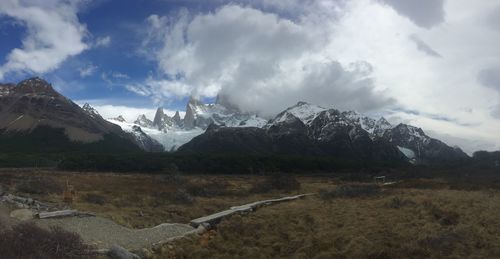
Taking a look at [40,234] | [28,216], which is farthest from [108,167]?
[40,234]

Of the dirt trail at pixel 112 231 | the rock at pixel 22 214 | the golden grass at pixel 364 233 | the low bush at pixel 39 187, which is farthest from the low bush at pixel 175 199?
the rock at pixel 22 214

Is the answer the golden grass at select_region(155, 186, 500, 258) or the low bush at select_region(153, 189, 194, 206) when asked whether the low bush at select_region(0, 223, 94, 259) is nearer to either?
the golden grass at select_region(155, 186, 500, 258)

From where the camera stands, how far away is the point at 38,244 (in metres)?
17.0

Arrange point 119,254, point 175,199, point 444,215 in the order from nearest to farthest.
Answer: point 119,254
point 444,215
point 175,199

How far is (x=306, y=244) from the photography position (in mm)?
22125

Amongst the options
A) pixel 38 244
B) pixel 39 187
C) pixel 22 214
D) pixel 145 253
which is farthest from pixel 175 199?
pixel 38 244

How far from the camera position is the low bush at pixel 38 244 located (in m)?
15.4

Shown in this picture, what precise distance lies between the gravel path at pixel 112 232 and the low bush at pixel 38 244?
2.01 m

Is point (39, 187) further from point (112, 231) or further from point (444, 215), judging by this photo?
point (444, 215)

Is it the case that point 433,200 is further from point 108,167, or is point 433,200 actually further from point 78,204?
point 108,167

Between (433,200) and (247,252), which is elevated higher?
(433,200)

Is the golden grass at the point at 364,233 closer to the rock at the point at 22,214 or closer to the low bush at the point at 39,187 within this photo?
the rock at the point at 22,214

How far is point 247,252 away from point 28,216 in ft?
39.2

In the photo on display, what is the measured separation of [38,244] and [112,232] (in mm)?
7403
